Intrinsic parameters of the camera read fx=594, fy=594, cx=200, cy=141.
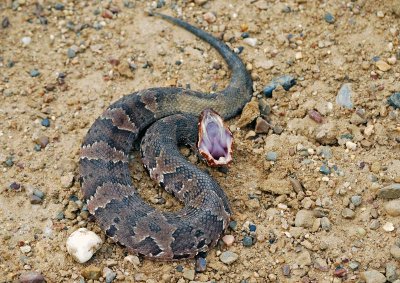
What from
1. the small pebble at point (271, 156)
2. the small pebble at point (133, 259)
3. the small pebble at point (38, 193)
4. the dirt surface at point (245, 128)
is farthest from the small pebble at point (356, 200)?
the small pebble at point (38, 193)

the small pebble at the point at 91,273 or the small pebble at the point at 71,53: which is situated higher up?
the small pebble at the point at 71,53

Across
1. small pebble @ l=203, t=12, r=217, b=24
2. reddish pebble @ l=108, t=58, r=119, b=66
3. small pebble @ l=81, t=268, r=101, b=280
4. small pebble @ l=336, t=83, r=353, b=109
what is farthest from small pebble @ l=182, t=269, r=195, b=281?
small pebble @ l=203, t=12, r=217, b=24

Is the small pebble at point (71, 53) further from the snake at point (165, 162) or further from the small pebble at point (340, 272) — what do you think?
the small pebble at point (340, 272)

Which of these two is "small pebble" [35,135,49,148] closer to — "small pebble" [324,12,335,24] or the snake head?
the snake head

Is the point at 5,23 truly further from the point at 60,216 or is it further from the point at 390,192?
the point at 390,192

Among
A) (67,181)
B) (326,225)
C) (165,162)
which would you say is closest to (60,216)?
(67,181)

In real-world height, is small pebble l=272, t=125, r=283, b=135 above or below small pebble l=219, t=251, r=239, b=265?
above
